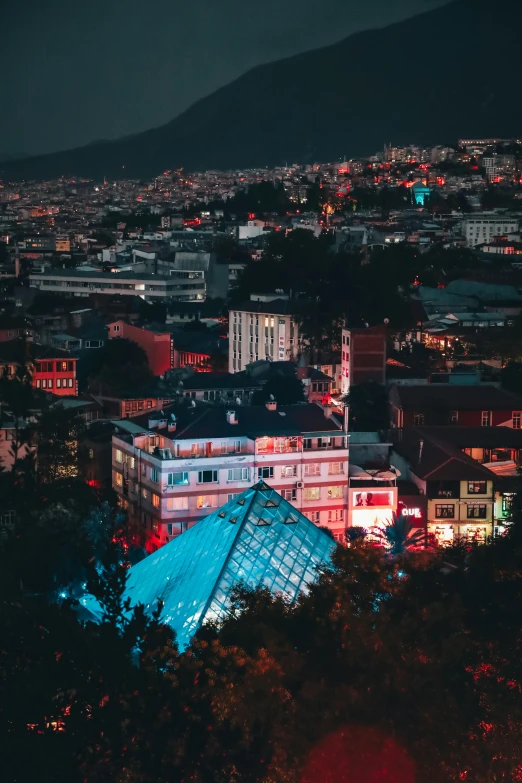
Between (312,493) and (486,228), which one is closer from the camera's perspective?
(312,493)

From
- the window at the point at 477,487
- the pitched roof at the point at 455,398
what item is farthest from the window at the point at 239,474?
the pitched roof at the point at 455,398

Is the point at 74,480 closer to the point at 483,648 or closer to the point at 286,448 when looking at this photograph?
the point at 286,448

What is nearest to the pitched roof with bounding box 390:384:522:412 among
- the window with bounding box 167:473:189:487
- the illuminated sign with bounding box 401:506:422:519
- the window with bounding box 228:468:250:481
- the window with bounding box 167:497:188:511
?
the illuminated sign with bounding box 401:506:422:519

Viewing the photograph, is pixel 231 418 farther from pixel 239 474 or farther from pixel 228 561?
pixel 228 561

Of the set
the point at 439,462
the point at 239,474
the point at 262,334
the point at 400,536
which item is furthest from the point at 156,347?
the point at 400,536

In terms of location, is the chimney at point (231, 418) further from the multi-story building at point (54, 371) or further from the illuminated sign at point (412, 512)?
the multi-story building at point (54, 371)
